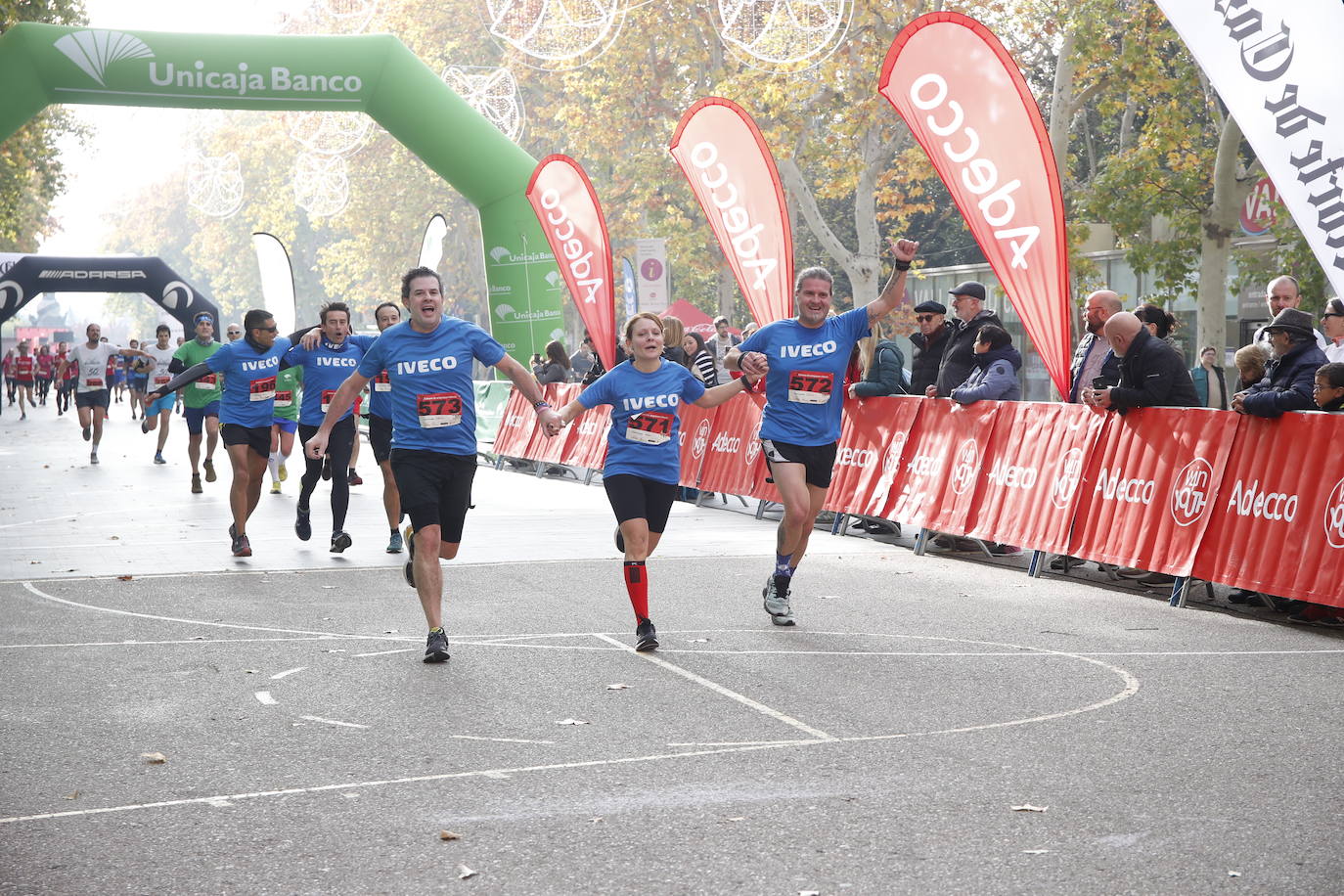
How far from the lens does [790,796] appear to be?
5.22 m

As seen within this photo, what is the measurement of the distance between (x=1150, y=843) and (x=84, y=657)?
5.47 m

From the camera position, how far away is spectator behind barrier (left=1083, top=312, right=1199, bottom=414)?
10227mm

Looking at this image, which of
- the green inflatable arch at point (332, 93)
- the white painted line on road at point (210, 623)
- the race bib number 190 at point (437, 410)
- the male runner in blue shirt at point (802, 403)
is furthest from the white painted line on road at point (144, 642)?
the green inflatable arch at point (332, 93)

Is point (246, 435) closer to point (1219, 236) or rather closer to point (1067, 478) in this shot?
point (1067, 478)

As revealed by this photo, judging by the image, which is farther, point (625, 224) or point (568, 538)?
point (625, 224)

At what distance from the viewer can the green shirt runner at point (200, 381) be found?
17969mm

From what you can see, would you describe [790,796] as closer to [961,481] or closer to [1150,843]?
[1150,843]

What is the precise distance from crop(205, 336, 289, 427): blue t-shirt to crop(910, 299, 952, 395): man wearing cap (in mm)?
5167

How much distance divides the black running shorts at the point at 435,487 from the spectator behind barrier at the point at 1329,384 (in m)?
4.92

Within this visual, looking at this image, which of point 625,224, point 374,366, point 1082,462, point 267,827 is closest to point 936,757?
point 267,827

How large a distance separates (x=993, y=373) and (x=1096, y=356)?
38.3 inches

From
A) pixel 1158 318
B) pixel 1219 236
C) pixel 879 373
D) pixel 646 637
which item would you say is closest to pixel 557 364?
pixel 879 373

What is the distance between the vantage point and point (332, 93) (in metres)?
22.9

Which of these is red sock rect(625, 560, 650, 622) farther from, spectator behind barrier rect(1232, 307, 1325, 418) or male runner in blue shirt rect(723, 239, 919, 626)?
spectator behind barrier rect(1232, 307, 1325, 418)
